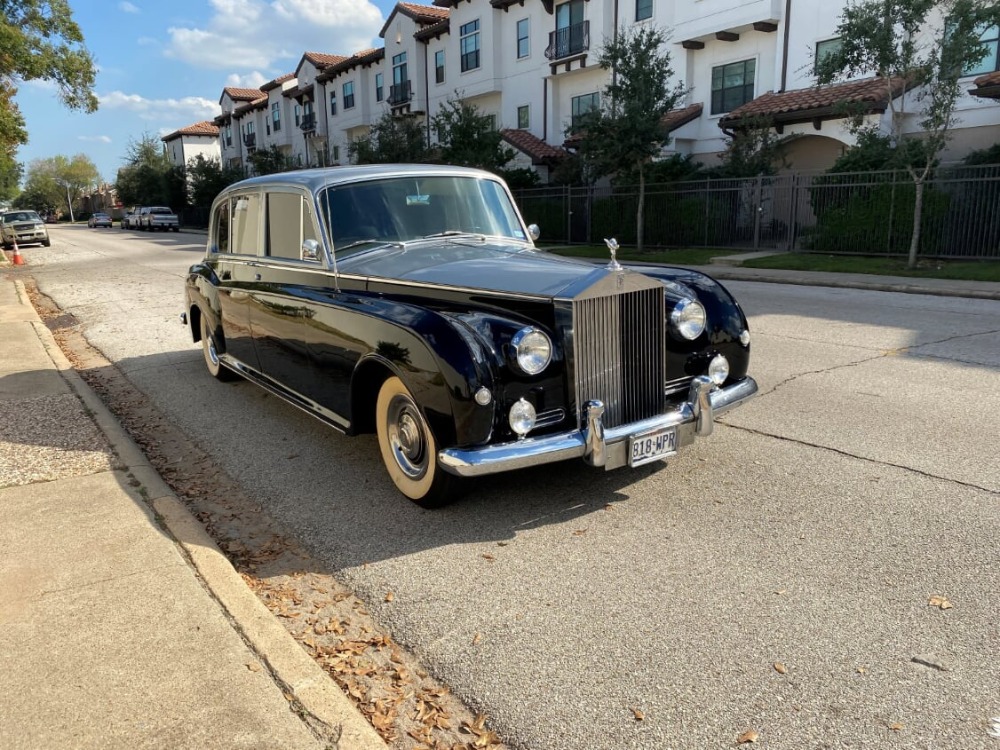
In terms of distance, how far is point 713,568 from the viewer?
3539 millimetres

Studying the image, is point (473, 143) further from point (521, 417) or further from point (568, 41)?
point (521, 417)

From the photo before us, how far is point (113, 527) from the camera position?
4039 mm

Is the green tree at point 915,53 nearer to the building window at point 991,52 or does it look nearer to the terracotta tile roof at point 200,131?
the building window at point 991,52

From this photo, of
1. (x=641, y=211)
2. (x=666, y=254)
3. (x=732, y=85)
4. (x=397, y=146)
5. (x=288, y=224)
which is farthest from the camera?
(x=397, y=146)

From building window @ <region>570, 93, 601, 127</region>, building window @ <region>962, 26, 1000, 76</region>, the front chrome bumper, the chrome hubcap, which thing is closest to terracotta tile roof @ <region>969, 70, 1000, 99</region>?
building window @ <region>962, 26, 1000, 76</region>

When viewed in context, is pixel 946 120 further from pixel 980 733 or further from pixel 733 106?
pixel 980 733

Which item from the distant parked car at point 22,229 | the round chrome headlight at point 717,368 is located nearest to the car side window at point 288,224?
the round chrome headlight at point 717,368

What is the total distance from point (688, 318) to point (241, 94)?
6903 centimetres

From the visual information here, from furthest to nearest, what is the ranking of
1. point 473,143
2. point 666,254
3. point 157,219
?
point 157,219 < point 473,143 < point 666,254

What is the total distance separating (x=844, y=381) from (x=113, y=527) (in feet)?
19.6

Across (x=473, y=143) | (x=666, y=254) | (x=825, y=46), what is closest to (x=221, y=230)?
(x=666, y=254)

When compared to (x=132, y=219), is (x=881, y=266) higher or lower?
lower

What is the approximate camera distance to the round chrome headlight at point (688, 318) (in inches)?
179

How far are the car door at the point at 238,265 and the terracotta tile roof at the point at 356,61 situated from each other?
39.0m
